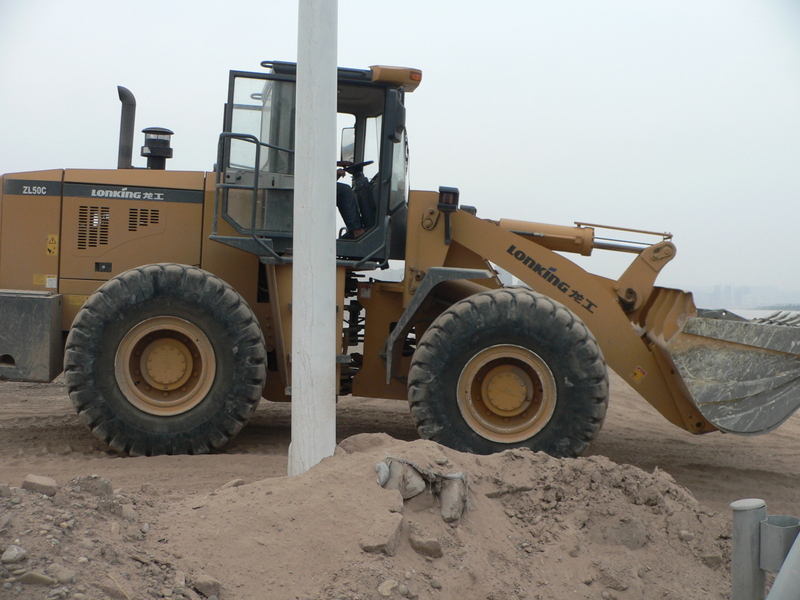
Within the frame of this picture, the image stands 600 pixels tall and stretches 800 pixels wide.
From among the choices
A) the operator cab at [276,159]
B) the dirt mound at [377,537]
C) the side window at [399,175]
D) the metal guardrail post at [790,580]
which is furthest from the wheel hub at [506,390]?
the metal guardrail post at [790,580]

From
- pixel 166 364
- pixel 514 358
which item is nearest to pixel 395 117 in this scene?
pixel 514 358

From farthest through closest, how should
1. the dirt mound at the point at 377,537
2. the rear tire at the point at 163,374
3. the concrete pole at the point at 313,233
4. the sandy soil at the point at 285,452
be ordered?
the rear tire at the point at 163,374, the sandy soil at the point at 285,452, the concrete pole at the point at 313,233, the dirt mound at the point at 377,537

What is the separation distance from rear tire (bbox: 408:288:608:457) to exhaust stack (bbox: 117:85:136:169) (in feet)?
11.2

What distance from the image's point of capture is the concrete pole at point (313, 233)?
3.84m

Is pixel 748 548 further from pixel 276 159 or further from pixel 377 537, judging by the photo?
pixel 276 159

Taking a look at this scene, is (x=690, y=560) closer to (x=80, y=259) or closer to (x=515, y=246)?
(x=515, y=246)

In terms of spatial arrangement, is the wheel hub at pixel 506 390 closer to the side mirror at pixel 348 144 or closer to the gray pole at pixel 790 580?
the side mirror at pixel 348 144

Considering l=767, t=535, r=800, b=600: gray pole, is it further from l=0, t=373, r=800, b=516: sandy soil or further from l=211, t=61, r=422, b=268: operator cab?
l=211, t=61, r=422, b=268: operator cab

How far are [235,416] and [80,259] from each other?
200 centimetres

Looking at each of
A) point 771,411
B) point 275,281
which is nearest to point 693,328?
point 771,411

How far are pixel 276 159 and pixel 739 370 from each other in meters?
3.82

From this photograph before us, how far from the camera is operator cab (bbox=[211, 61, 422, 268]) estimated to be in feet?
18.6

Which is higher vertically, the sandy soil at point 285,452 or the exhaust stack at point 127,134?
the exhaust stack at point 127,134

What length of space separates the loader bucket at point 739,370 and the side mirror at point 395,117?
2651 mm
